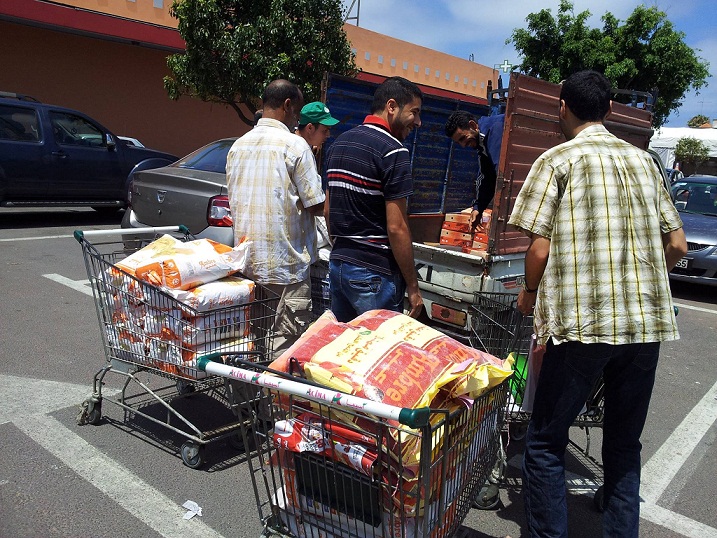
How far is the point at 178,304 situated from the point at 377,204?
→ 3.96 ft

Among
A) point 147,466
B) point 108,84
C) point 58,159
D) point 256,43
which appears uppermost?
point 256,43

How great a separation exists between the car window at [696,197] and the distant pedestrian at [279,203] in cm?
918

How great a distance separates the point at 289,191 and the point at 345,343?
170cm

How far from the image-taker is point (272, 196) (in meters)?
3.66

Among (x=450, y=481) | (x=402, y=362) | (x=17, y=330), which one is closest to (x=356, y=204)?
(x=402, y=362)

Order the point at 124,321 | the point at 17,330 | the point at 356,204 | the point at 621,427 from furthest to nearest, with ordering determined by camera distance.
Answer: the point at 17,330
the point at 124,321
the point at 356,204
the point at 621,427

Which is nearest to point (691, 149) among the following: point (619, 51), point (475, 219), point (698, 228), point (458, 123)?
point (619, 51)

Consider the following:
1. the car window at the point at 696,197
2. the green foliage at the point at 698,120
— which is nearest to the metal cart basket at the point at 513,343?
the car window at the point at 696,197

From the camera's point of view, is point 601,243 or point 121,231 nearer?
point 601,243

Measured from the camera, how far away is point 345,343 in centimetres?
221

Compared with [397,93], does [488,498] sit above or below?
below

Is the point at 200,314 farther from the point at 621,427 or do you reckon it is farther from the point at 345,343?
the point at 621,427

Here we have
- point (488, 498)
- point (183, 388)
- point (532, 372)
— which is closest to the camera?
point (532, 372)

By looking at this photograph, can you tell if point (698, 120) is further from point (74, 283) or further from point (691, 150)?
point (74, 283)
